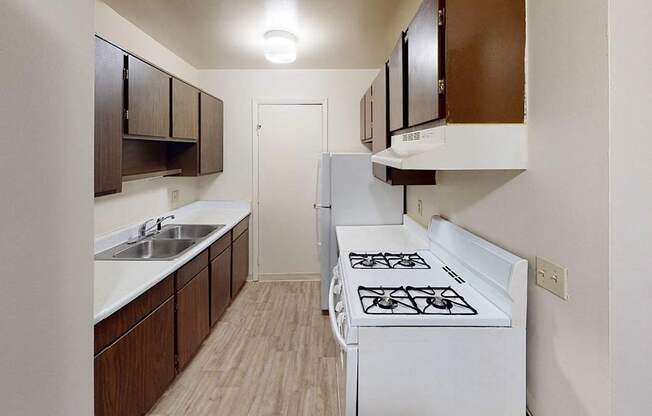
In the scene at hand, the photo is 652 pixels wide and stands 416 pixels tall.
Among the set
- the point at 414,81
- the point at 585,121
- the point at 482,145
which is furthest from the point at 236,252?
the point at 585,121

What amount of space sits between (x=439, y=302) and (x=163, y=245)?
2.44 metres

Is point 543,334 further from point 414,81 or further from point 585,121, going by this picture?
point 414,81

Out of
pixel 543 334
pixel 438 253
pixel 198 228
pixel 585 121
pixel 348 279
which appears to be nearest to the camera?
pixel 585 121

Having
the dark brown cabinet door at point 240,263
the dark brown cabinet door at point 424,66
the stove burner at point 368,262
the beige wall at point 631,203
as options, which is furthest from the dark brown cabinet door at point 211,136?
the beige wall at point 631,203

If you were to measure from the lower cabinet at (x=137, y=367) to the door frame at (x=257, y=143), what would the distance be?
98.3 inches

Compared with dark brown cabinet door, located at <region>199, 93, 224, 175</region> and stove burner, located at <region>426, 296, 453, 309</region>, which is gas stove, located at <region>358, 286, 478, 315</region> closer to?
stove burner, located at <region>426, 296, 453, 309</region>

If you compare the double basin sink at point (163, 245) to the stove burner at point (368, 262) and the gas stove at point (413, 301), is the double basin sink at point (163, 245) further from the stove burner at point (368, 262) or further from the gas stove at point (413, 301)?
the gas stove at point (413, 301)

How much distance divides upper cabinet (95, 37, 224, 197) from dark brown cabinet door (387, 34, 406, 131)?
1.52m

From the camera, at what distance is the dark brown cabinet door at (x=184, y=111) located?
129 inches

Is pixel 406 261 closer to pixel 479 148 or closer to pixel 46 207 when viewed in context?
pixel 479 148

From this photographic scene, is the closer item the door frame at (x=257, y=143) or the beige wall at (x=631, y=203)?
the beige wall at (x=631, y=203)

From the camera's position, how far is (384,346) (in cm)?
154

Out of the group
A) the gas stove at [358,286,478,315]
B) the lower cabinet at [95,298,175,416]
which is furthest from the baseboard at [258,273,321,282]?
the gas stove at [358,286,478,315]

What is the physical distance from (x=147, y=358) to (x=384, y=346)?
1322 mm
